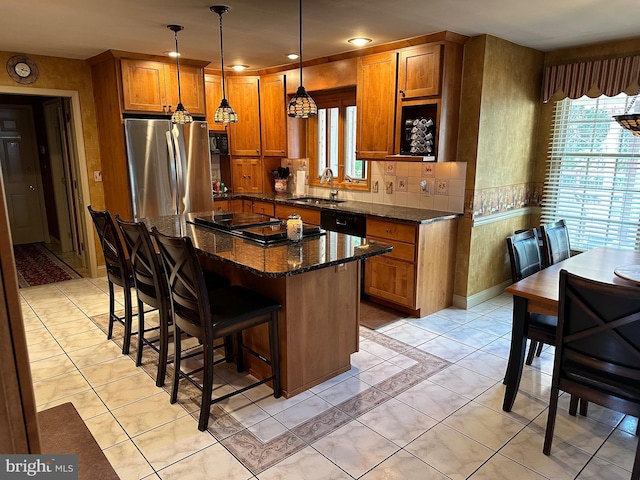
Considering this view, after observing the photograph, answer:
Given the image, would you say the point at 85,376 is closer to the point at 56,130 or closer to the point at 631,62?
the point at 56,130

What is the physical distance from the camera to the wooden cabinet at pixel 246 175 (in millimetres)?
5762

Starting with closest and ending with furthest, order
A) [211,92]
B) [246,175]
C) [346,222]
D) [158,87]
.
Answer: [346,222] → [158,87] → [211,92] → [246,175]

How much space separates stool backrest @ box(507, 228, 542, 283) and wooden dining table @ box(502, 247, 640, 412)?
15cm

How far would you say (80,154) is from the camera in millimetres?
4871

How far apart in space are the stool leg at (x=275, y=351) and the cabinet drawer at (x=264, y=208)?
281 cm

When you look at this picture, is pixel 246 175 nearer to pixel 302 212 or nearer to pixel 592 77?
pixel 302 212

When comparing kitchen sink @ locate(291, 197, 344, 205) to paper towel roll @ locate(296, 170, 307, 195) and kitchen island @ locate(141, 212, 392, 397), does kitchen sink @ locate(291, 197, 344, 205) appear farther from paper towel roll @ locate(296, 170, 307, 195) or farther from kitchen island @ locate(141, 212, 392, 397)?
kitchen island @ locate(141, 212, 392, 397)

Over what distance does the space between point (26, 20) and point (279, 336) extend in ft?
9.74

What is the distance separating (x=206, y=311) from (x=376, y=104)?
9.07 feet

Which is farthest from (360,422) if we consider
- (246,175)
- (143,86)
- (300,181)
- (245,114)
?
(245,114)

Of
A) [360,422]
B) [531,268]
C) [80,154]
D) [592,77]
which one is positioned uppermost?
[592,77]

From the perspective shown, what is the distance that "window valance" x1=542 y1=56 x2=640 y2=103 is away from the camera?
3.77 metres

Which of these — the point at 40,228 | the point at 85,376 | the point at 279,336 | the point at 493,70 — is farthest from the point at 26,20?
the point at 40,228

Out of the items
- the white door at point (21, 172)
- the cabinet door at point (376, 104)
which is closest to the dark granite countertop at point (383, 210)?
the cabinet door at point (376, 104)
